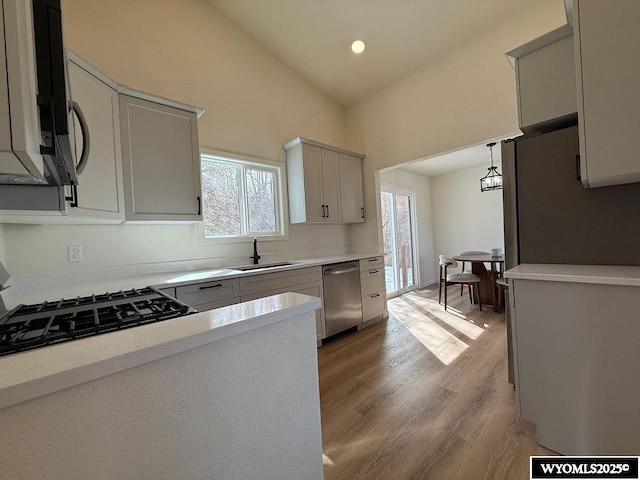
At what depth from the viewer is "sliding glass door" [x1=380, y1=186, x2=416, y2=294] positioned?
17.3 ft

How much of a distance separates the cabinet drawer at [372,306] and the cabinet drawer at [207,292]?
1725 mm

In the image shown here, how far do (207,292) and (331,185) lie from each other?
212 centimetres

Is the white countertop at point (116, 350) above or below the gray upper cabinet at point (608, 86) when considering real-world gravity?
below

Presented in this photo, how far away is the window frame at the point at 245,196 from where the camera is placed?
111 inches

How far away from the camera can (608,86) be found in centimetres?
126

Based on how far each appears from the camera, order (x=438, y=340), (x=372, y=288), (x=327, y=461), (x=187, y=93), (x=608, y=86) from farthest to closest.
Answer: (x=372, y=288) < (x=438, y=340) < (x=187, y=93) < (x=327, y=461) < (x=608, y=86)

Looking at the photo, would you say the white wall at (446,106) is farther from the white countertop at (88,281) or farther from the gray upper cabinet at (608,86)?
the white countertop at (88,281)

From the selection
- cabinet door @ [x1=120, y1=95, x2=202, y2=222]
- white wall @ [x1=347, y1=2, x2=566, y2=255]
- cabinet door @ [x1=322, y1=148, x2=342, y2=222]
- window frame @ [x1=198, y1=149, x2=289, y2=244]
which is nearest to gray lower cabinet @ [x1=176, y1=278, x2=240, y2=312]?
cabinet door @ [x1=120, y1=95, x2=202, y2=222]

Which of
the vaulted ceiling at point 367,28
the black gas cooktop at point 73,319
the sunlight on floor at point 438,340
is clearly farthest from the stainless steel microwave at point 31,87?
the vaulted ceiling at point 367,28

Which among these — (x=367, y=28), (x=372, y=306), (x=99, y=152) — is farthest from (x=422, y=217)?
(x=99, y=152)

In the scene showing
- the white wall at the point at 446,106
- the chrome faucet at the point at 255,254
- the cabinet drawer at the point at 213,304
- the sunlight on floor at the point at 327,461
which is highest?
the white wall at the point at 446,106

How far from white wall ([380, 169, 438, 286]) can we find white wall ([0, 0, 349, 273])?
2.48m

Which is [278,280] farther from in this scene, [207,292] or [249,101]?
[249,101]

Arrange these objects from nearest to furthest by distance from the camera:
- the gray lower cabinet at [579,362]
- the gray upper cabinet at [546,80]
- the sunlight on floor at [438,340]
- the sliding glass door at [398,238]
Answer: the gray lower cabinet at [579,362]
the gray upper cabinet at [546,80]
the sunlight on floor at [438,340]
the sliding glass door at [398,238]
